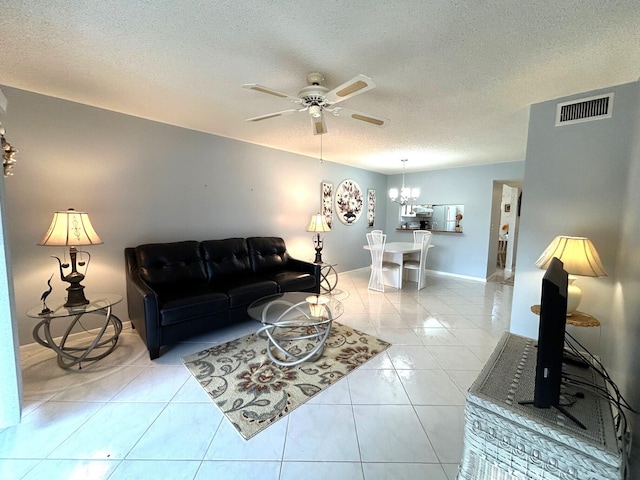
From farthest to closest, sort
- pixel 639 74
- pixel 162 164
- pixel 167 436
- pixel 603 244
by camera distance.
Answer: pixel 162 164
pixel 603 244
pixel 639 74
pixel 167 436

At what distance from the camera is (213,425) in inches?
61.0

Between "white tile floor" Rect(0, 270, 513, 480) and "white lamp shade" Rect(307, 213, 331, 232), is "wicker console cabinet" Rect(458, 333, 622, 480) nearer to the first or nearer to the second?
"white tile floor" Rect(0, 270, 513, 480)

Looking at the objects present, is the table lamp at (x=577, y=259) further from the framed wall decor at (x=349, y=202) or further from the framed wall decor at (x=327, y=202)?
the framed wall decor at (x=349, y=202)

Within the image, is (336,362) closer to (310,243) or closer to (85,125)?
(310,243)

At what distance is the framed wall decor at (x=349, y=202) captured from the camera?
538 cm

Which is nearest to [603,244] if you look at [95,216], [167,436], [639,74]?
[639,74]

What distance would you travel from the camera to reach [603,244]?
2.05 metres

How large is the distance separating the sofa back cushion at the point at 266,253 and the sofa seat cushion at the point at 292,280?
0.46 ft

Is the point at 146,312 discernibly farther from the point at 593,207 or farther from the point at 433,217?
the point at 433,217

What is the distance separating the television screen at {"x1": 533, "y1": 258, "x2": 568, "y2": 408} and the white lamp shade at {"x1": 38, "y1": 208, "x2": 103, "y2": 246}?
2990mm

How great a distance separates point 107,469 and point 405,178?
640 cm

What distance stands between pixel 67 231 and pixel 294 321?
199 centimetres

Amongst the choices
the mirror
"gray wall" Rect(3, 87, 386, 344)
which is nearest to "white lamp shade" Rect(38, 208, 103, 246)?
"gray wall" Rect(3, 87, 386, 344)

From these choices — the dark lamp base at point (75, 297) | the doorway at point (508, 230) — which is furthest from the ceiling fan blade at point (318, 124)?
the doorway at point (508, 230)
